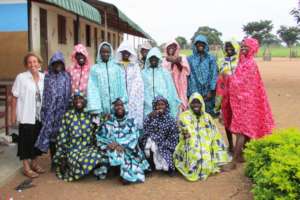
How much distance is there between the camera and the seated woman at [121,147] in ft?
17.1

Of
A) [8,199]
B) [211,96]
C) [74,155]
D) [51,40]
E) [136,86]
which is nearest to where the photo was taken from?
[8,199]

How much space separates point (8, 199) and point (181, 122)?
2.28 meters

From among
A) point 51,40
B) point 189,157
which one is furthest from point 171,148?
point 51,40

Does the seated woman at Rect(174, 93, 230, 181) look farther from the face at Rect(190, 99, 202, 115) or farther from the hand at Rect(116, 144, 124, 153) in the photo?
the hand at Rect(116, 144, 124, 153)

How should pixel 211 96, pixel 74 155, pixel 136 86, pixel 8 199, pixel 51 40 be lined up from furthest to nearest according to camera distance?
pixel 51 40 < pixel 211 96 < pixel 136 86 < pixel 74 155 < pixel 8 199

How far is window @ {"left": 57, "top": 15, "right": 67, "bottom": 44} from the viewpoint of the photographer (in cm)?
1484

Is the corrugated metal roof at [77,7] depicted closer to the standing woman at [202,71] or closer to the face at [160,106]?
the standing woman at [202,71]

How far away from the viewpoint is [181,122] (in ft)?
18.1

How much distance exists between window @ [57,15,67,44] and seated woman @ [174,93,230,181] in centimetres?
1026

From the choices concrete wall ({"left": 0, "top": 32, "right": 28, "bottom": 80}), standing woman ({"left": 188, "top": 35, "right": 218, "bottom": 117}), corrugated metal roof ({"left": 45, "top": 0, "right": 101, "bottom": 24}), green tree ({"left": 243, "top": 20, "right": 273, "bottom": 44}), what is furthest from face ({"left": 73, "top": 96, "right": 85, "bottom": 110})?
green tree ({"left": 243, "top": 20, "right": 273, "bottom": 44})

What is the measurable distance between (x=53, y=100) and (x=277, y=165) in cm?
290

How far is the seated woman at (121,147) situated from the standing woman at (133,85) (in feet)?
0.86

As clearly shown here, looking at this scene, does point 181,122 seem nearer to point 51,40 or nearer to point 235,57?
point 235,57

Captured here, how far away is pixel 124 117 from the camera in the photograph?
5512 millimetres
